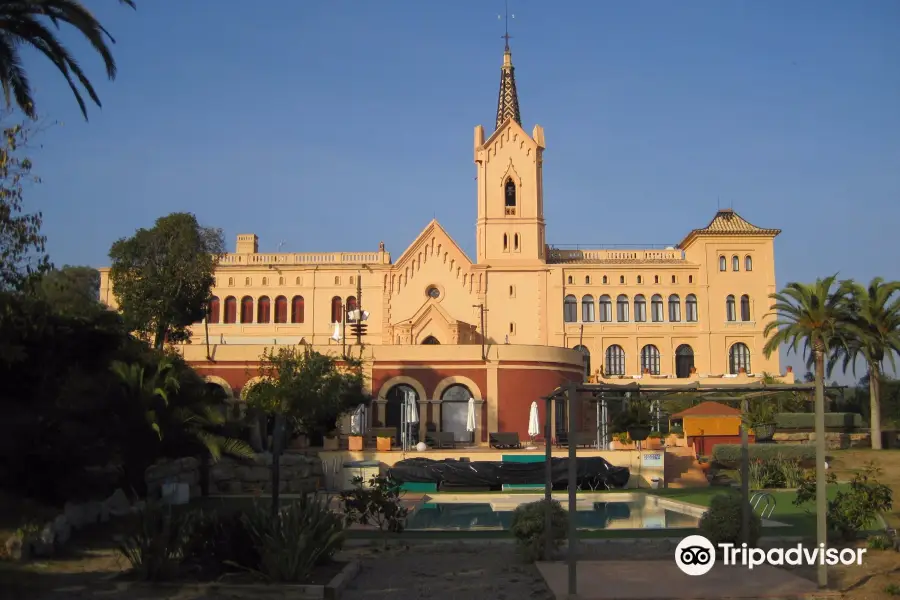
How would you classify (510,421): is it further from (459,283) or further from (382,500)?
(382,500)

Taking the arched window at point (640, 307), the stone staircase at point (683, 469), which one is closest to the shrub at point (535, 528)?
the stone staircase at point (683, 469)

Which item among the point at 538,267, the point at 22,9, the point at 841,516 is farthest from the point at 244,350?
the point at 841,516

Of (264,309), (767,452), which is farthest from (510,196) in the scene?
(767,452)

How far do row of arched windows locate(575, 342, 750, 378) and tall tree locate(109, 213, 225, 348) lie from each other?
25.5 meters

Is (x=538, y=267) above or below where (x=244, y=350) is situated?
above

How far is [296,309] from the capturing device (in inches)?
2299

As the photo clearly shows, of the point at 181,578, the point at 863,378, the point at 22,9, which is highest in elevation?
the point at 22,9

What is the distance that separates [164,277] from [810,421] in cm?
2809

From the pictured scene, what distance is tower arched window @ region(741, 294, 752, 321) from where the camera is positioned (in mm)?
58438

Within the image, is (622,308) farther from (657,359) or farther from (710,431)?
(710,431)

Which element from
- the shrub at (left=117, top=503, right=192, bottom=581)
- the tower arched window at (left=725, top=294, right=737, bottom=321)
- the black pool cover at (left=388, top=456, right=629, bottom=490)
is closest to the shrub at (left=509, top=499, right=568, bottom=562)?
the shrub at (left=117, top=503, right=192, bottom=581)

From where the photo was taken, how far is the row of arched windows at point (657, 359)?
57.8 metres

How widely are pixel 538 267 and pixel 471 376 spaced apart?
19627 millimetres

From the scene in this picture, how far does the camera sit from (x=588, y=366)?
57844 mm
